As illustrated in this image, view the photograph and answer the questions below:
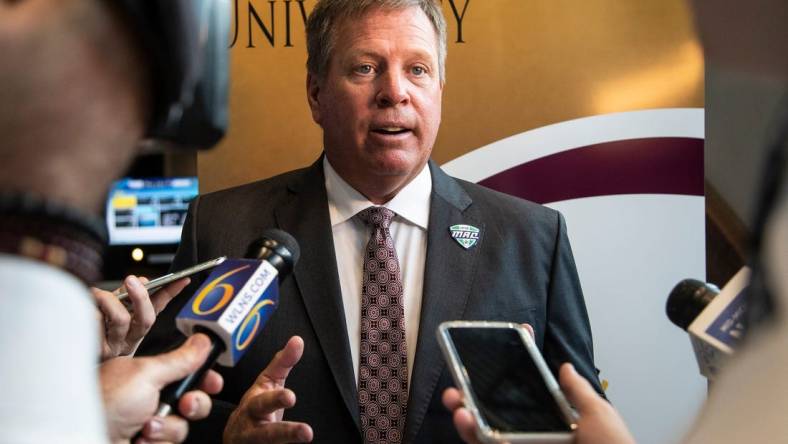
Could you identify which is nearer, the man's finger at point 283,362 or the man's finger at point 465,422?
the man's finger at point 465,422

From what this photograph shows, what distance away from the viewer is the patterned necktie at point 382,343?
2135 millimetres

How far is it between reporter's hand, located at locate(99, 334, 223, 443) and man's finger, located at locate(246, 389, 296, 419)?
0.27m

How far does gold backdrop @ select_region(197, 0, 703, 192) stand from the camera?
2.96 meters

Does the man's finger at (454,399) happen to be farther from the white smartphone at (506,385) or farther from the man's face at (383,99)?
the man's face at (383,99)

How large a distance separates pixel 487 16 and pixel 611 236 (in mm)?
872

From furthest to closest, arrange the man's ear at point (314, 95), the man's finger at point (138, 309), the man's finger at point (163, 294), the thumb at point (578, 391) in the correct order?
the man's ear at point (314, 95) → the man's finger at point (163, 294) → the man's finger at point (138, 309) → the thumb at point (578, 391)

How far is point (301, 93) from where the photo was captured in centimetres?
301

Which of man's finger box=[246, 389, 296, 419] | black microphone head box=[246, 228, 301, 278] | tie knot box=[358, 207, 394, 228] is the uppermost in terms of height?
black microphone head box=[246, 228, 301, 278]

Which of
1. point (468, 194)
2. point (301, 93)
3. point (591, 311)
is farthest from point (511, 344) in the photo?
point (301, 93)

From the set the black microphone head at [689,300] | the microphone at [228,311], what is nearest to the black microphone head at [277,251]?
the microphone at [228,311]

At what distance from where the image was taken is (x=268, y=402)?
5.63 feet

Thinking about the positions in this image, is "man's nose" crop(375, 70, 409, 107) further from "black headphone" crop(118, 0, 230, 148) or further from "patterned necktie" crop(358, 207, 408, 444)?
"black headphone" crop(118, 0, 230, 148)

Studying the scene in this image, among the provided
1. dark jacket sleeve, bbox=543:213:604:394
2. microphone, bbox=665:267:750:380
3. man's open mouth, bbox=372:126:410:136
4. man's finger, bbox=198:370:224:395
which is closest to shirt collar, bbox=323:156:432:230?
man's open mouth, bbox=372:126:410:136

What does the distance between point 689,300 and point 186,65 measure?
90 cm
